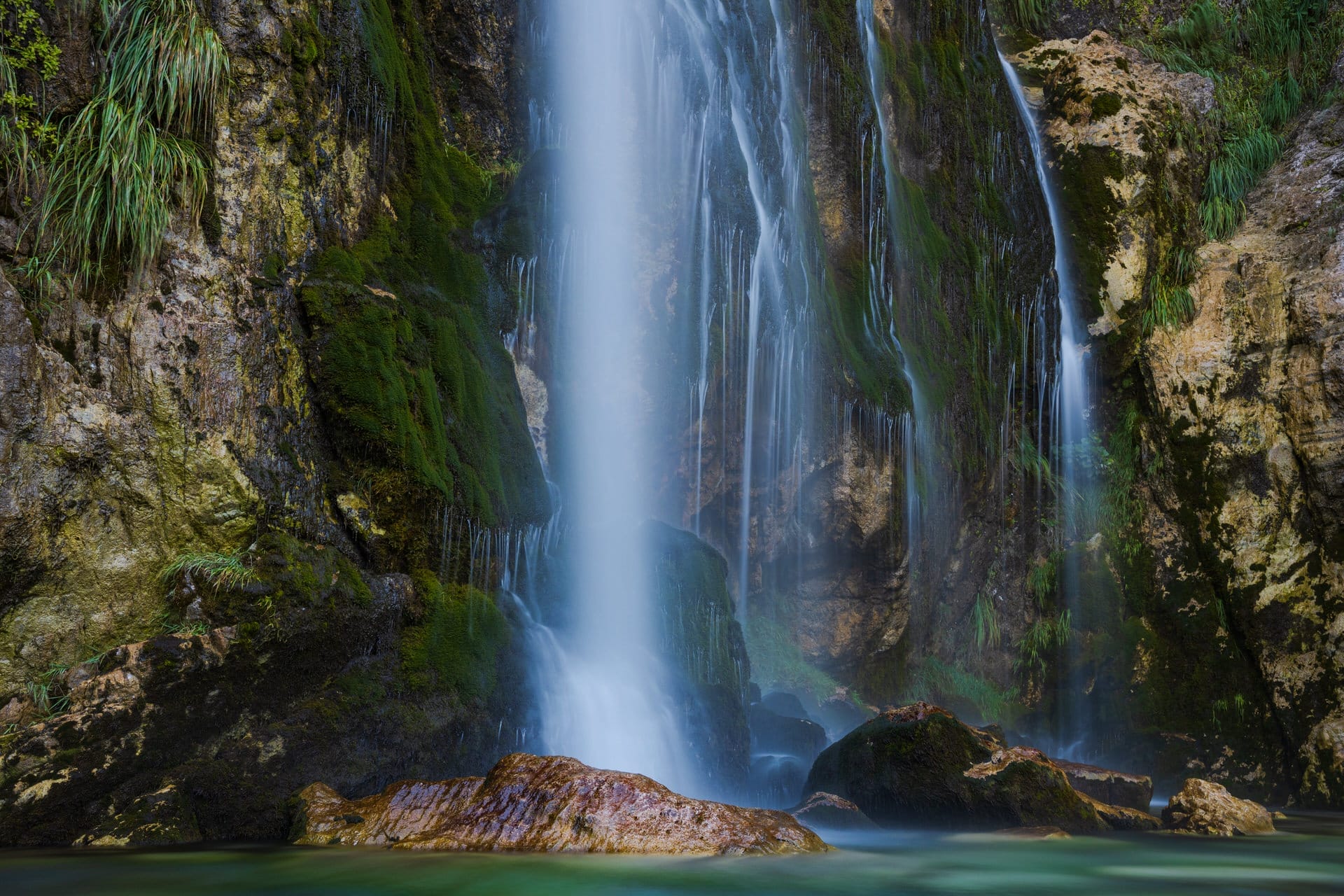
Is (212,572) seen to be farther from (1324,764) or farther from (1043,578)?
(1043,578)

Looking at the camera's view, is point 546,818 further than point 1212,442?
No

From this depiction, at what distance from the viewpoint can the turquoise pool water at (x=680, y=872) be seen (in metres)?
4.58

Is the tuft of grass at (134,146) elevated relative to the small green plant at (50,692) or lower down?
elevated

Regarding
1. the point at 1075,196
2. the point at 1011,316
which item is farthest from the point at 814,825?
the point at 1075,196

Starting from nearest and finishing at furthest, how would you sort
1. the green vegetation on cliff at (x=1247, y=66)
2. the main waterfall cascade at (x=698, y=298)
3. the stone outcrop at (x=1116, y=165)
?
the main waterfall cascade at (x=698, y=298), the stone outcrop at (x=1116, y=165), the green vegetation on cliff at (x=1247, y=66)

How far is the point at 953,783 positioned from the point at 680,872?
3478 millimetres

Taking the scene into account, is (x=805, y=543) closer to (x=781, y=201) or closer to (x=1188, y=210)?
(x=781, y=201)

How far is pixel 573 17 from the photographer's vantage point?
12820 millimetres

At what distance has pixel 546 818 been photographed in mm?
5590

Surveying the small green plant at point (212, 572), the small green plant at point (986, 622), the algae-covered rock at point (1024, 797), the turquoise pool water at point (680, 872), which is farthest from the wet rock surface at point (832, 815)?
the small green plant at point (986, 622)

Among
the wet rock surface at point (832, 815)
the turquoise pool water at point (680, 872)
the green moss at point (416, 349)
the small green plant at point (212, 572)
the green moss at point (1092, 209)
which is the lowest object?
the wet rock surface at point (832, 815)

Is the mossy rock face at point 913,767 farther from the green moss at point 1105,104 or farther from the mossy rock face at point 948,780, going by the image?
the green moss at point 1105,104

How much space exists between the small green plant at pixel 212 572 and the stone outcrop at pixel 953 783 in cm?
525

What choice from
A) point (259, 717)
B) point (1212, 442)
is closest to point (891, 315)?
point (1212, 442)
